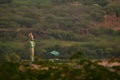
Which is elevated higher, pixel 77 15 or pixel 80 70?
pixel 80 70

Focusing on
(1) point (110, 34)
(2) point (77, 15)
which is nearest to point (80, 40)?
(1) point (110, 34)

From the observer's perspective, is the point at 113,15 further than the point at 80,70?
Yes

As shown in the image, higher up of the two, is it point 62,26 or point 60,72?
point 60,72

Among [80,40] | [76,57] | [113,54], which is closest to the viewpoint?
[76,57]

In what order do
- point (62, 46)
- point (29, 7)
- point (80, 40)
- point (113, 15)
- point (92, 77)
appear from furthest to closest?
point (29, 7) < point (113, 15) < point (80, 40) < point (62, 46) < point (92, 77)

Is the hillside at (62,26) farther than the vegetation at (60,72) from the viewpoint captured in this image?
Yes

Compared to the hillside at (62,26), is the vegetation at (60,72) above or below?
above

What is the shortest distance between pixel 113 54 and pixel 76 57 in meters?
27.5

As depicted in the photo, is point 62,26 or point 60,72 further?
point 62,26

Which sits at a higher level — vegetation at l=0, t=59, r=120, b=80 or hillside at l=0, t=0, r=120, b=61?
vegetation at l=0, t=59, r=120, b=80

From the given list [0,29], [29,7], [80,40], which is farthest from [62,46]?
[29,7]

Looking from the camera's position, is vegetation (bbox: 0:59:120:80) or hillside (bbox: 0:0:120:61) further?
hillside (bbox: 0:0:120:61)

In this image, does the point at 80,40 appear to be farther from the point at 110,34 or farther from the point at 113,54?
the point at 113,54

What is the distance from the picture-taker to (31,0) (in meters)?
66.5
